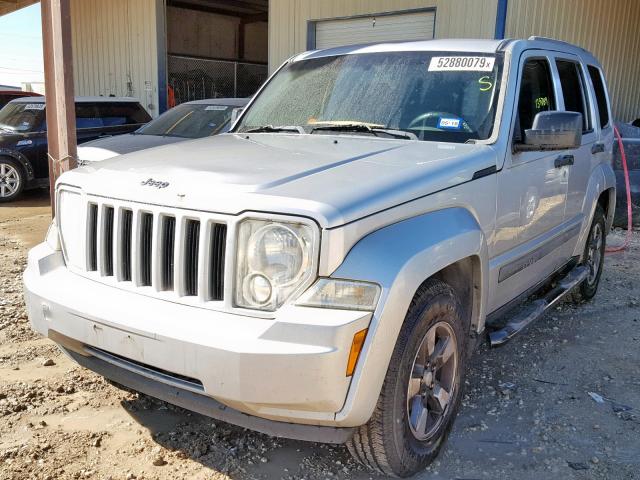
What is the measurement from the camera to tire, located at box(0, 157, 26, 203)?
10562mm

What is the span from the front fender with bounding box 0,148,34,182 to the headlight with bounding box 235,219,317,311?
9.63 m

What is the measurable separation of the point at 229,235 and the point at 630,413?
2547 millimetres

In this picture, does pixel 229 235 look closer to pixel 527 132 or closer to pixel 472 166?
pixel 472 166

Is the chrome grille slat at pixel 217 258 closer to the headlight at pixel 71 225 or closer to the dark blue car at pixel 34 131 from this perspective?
the headlight at pixel 71 225

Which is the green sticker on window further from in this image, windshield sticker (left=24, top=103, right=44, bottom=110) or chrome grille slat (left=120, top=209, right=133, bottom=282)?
windshield sticker (left=24, top=103, right=44, bottom=110)

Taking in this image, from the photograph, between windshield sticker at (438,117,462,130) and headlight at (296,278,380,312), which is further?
windshield sticker at (438,117,462,130)

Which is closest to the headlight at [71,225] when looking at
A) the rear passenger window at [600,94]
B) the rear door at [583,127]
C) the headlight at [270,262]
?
the headlight at [270,262]

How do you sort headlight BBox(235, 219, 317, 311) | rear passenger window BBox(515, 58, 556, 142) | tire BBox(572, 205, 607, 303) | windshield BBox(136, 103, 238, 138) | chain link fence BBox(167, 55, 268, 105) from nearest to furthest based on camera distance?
headlight BBox(235, 219, 317, 311), rear passenger window BBox(515, 58, 556, 142), tire BBox(572, 205, 607, 303), windshield BBox(136, 103, 238, 138), chain link fence BBox(167, 55, 268, 105)

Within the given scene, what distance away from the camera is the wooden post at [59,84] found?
6.16 m

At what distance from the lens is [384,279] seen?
7.48 feet

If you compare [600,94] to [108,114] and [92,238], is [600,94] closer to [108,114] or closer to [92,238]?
[92,238]

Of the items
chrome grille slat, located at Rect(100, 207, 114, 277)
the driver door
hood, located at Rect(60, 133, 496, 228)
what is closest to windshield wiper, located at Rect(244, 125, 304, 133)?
hood, located at Rect(60, 133, 496, 228)

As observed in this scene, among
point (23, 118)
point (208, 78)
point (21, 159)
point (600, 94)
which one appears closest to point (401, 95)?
point (600, 94)

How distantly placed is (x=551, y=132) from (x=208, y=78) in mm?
16290
